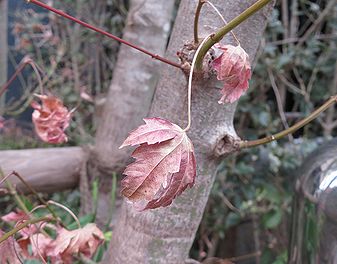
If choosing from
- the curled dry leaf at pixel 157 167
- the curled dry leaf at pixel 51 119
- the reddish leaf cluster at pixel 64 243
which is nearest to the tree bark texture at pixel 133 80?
the curled dry leaf at pixel 51 119

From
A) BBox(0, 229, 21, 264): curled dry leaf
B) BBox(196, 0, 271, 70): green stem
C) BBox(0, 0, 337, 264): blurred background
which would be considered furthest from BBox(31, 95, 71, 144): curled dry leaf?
BBox(0, 0, 337, 264): blurred background

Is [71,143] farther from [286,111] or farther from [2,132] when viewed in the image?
[286,111]

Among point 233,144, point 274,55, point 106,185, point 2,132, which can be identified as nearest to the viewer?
point 233,144

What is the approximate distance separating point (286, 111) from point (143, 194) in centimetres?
175

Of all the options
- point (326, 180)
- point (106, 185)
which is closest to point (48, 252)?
point (326, 180)

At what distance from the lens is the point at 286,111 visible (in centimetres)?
200

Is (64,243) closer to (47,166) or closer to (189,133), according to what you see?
(189,133)

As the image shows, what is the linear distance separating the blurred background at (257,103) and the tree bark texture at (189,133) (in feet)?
2.74

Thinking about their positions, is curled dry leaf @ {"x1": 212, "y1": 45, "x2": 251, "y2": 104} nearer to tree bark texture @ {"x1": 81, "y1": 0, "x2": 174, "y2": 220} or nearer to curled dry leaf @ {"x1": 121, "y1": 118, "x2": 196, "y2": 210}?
curled dry leaf @ {"x1": 121, "y1": 118, "x2": 196, "y2": 210}

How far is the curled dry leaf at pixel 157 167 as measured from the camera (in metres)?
0.35

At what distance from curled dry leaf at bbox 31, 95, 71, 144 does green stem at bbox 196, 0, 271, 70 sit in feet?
1.28

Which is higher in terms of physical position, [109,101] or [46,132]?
[46,132]

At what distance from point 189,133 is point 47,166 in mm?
873

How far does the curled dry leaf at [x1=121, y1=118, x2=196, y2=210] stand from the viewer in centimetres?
35
